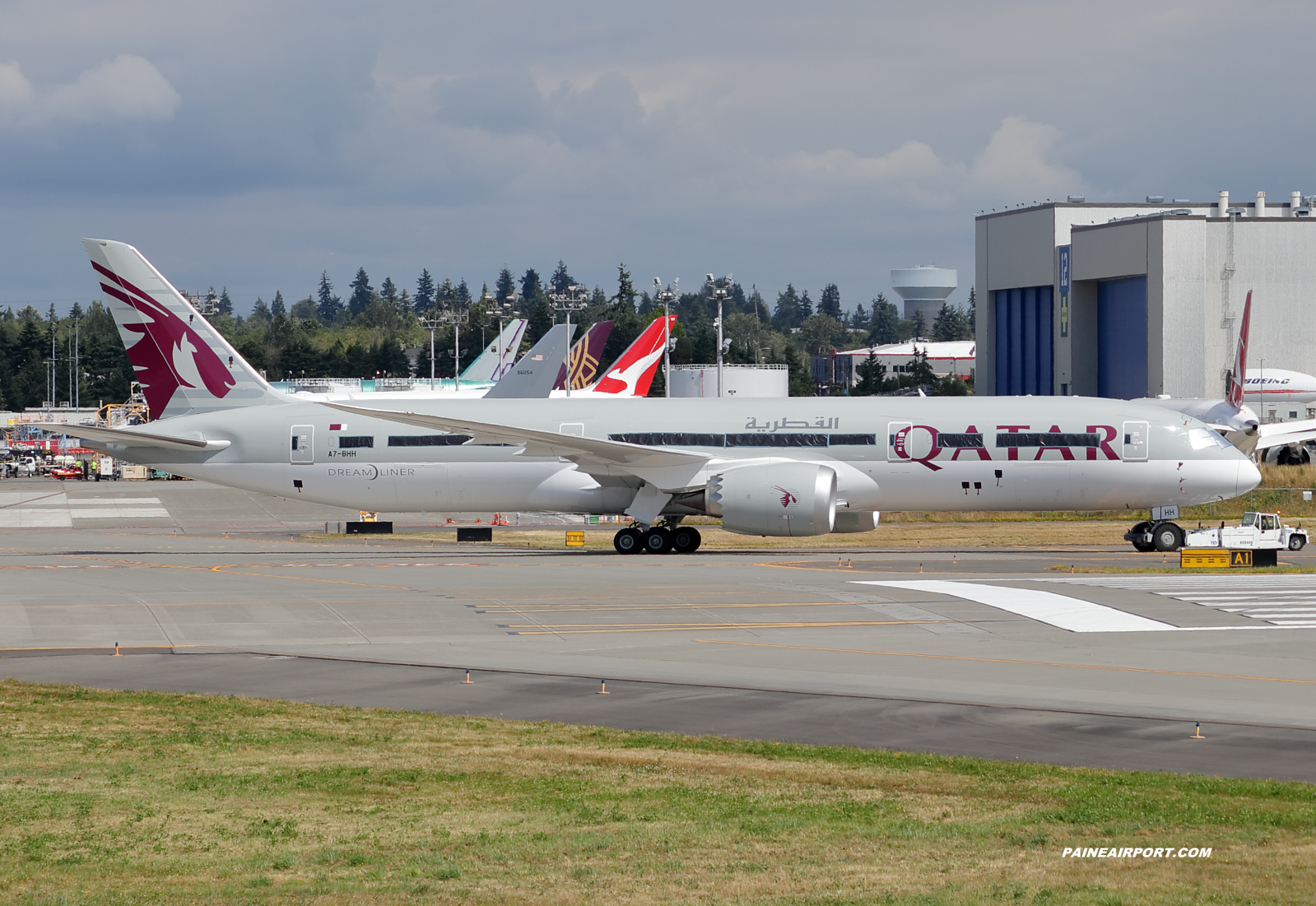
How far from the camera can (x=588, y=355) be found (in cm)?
9406

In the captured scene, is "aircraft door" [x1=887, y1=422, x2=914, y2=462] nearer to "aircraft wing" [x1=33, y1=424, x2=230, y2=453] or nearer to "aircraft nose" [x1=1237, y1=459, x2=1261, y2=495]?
"aircraft nose" [x1=1237, y1=459, x2=1261, y2=495]

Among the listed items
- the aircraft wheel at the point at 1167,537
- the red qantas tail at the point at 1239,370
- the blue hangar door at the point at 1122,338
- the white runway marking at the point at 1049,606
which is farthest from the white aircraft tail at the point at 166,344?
the blue hangar door at the point at 1122,338

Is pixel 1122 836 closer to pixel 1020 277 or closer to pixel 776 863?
pixel 776 863

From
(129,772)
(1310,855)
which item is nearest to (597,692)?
(129,772)

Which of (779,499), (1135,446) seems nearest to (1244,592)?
(1135,446)

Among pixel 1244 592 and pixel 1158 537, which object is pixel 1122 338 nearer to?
pixel 1158 537

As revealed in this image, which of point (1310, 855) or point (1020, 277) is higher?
point (1020, 277)

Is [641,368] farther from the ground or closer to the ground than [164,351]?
farther from the ground

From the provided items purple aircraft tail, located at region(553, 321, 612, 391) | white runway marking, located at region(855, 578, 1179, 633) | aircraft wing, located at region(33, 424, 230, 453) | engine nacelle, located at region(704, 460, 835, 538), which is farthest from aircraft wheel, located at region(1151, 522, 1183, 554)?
purple aircraft tail, located at region(553, 321, 612, 391)

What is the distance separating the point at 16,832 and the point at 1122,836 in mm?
9161

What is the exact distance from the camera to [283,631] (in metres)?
24.3

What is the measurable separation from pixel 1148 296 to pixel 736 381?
34.6 m

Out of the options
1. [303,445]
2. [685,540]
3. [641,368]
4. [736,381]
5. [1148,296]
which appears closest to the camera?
[685,540]

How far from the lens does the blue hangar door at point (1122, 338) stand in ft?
333
